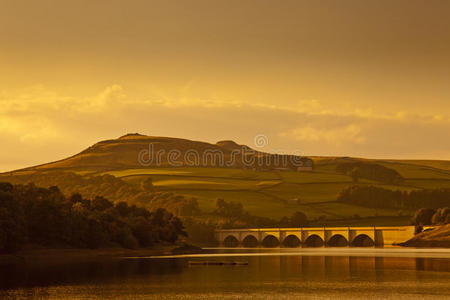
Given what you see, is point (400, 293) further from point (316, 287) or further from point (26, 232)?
point (26, 232)

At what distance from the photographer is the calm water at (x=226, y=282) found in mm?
75438

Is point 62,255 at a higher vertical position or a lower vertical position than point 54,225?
lower

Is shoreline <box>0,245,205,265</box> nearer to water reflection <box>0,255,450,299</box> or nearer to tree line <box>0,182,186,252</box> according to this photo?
tree line <box>0,182,186,252</box>

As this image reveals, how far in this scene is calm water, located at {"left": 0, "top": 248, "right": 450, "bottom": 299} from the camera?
75.4 metres

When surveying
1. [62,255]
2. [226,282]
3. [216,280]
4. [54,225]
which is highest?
[54,225]

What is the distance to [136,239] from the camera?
187 meters

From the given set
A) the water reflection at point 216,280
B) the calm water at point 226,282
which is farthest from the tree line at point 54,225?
the calm water at point 226,282

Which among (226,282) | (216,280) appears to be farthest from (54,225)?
(226,282)

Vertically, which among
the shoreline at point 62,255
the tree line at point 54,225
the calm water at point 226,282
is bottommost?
the calm water at point 226,282

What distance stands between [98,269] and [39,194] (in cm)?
6875

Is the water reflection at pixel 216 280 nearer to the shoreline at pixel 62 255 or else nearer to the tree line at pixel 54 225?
the shoreline at pixel 62 255

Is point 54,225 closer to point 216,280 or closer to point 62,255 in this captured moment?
point 62,255

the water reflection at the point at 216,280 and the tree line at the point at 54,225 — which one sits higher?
the tree line at the point at 54,225

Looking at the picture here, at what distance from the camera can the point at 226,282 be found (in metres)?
91.1
